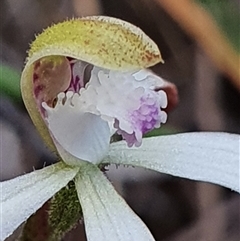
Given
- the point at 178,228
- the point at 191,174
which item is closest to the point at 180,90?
the point at 178,228

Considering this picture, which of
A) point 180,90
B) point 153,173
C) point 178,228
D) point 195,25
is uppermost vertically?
point 195,25

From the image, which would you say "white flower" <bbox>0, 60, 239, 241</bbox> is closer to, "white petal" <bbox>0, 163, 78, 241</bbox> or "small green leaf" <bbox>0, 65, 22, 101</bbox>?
"white petal" <bbox>0, 163, 78, 241</bbox>

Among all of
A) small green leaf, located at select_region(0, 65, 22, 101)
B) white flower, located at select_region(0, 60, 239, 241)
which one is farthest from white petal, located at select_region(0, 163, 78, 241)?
small green leaf, located at select_region(0, 65, 22, 101)

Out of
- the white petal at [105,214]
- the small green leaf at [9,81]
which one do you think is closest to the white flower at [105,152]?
the white petal at [105,214]

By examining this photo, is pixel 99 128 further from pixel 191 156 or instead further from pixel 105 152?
pixel 191 156

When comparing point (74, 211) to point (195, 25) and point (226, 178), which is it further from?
point (195, 25)

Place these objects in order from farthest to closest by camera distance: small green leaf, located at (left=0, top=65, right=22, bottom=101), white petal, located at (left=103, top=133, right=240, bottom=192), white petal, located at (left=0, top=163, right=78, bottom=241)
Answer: small green leaf, located at (left=0, top=65, right=22, bottom=101)
white petal, located at (left=103, top=133, right=240, bottom=192)
white petal, located at (left=0, top=163, right=78, bottom=241)
